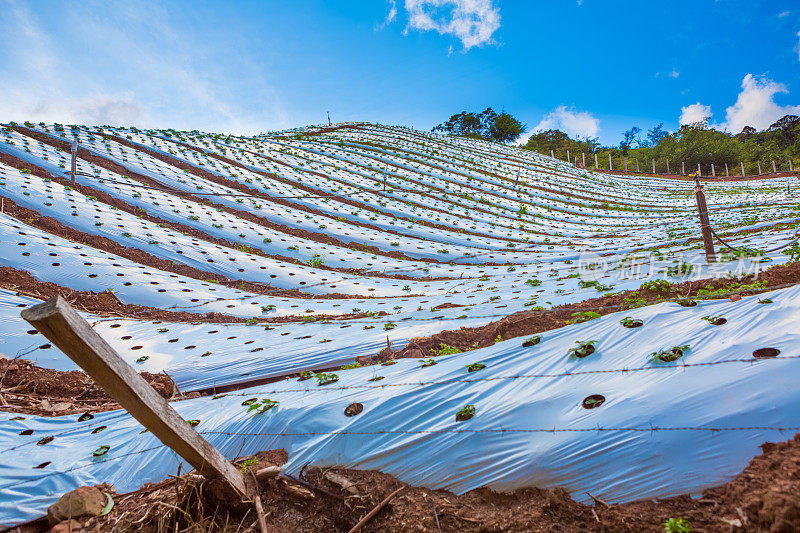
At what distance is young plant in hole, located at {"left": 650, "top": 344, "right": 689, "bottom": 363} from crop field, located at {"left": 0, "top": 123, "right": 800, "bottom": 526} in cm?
2

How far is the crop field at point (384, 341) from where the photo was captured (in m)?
1.83

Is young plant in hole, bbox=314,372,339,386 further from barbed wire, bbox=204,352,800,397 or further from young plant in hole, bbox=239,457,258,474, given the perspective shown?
young plant in hole, bbox=239,457,258,474

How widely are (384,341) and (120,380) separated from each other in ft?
12.0

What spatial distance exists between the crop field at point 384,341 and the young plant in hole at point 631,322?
22 millimetres

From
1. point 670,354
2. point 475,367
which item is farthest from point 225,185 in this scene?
point 670,354

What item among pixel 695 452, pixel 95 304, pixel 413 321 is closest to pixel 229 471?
pixel 695 452

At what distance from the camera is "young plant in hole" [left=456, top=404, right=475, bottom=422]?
2.21 metres

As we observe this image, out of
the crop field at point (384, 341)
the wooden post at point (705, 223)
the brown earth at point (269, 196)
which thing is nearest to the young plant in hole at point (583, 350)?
the crop field at point (384, 341)

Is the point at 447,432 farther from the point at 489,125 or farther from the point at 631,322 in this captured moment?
the point at 489,125

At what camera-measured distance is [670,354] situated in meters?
2.22

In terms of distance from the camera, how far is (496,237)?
14820mm

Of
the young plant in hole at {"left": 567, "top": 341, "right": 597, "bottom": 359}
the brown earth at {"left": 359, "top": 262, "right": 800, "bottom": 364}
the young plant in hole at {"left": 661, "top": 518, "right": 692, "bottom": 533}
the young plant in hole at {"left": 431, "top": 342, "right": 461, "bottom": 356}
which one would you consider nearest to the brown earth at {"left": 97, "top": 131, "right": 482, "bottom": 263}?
the brown earth at {"left": 359, "top": 262, "right": 800, "bottom": 364}

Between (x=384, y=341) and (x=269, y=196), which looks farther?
(x=269, y=196)

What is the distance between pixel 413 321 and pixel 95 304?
6.01 meters
